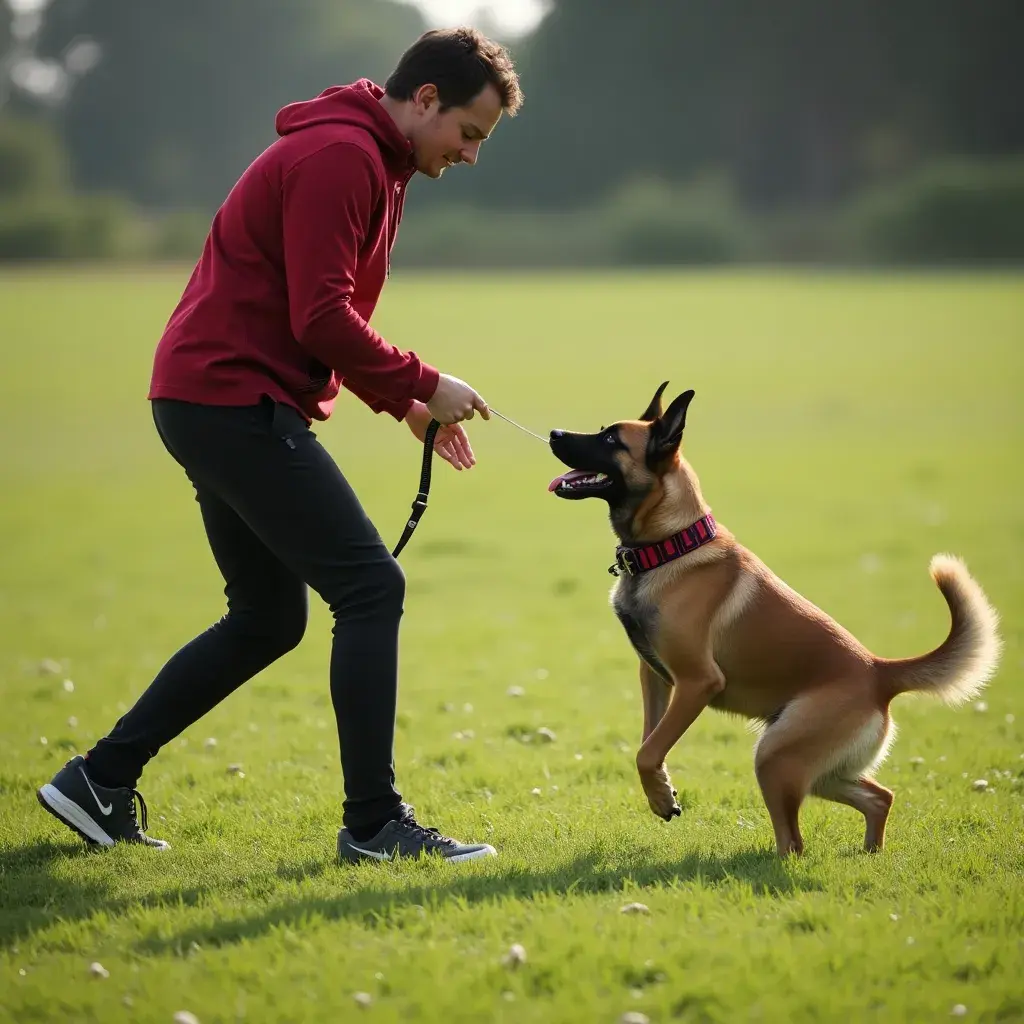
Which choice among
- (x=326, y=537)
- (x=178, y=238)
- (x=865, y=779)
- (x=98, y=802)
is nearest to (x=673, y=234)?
(x=178, y=238)

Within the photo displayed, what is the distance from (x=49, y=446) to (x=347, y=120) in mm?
20208

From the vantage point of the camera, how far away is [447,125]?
4723 millimetres

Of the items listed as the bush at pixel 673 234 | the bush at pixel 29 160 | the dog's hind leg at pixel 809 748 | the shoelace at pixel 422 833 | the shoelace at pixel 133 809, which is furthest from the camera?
the bush at pixel 29 160

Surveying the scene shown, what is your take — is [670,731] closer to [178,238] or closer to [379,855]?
[379,855]

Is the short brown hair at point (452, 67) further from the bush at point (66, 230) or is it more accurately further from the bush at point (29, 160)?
the bush at point (29, 160)

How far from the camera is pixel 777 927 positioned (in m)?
4.01

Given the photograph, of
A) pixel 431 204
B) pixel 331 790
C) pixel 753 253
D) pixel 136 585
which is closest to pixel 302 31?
pixel 431 204

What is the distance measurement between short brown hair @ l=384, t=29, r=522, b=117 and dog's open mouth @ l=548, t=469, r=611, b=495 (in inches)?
59.3

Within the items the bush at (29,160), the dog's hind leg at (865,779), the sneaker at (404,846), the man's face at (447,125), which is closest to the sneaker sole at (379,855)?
the sneaker at (404,846)

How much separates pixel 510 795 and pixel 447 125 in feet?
9.32

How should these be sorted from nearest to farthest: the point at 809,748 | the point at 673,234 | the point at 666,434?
the point at 809,748, the point at 666,434, the point at 673,234

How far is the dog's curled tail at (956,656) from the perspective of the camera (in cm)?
516

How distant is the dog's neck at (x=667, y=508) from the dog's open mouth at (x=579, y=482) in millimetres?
182

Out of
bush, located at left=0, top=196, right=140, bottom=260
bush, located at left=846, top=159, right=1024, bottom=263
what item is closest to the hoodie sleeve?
bush, located at left=0, top=196, right=140, bottom=260
